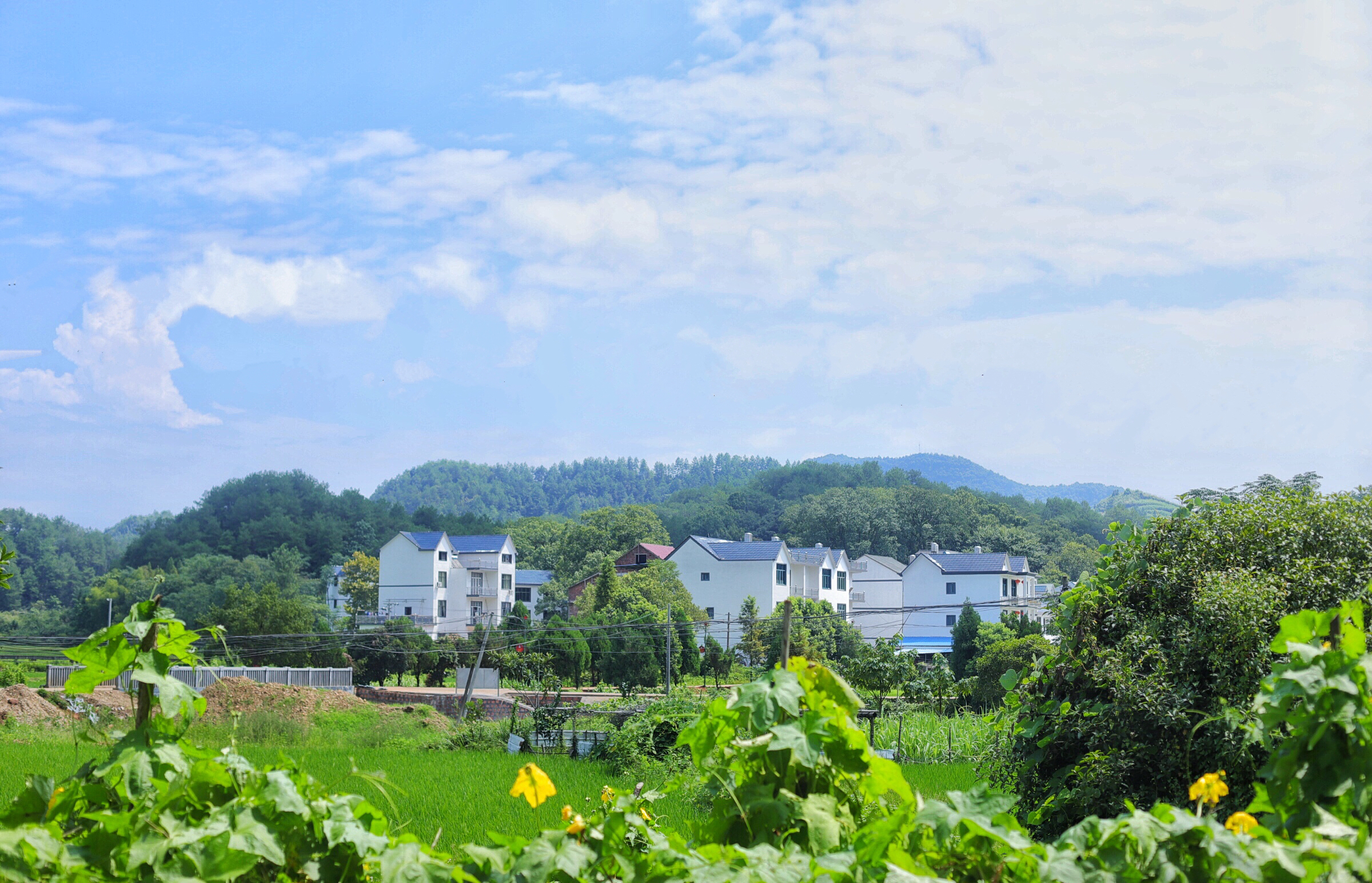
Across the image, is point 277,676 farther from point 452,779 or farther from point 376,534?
point 376,534

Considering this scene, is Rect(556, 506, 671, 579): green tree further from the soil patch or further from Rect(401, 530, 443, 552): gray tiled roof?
the soil patch

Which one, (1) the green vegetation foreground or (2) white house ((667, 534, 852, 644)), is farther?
(2) white house ((667, 534, 852, 644))

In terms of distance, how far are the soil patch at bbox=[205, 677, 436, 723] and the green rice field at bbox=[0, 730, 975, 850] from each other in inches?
134

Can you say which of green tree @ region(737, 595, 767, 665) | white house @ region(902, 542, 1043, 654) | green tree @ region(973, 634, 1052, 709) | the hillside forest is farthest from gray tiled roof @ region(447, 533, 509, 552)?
green tree @ region(973, 634, 1052, 709)

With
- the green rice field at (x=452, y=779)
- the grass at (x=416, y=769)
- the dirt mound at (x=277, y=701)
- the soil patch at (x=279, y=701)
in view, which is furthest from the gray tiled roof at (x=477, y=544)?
the green rice field at (x=452, y=779)

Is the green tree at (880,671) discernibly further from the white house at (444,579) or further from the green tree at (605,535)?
the green tree at (605,535)

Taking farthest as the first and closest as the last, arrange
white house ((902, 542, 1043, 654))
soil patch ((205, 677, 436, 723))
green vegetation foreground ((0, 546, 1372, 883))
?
white house ((902, 542, 1043, 654)) → soil patch ((205, 677, 436, 723)) → green vegetation foreground ((0, 546, 1372, 883))

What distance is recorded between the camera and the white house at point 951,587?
202 feet

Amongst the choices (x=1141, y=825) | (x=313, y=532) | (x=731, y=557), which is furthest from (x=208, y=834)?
(x=313, y=532)

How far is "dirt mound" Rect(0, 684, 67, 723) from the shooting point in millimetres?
20922

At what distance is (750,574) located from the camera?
60625 millimetres

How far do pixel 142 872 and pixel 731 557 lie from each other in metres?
60.3

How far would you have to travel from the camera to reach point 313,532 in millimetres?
89188

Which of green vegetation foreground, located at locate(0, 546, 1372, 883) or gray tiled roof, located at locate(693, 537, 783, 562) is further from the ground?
green vegetation foreground, located at locate(0, 546, 1372, 883)
